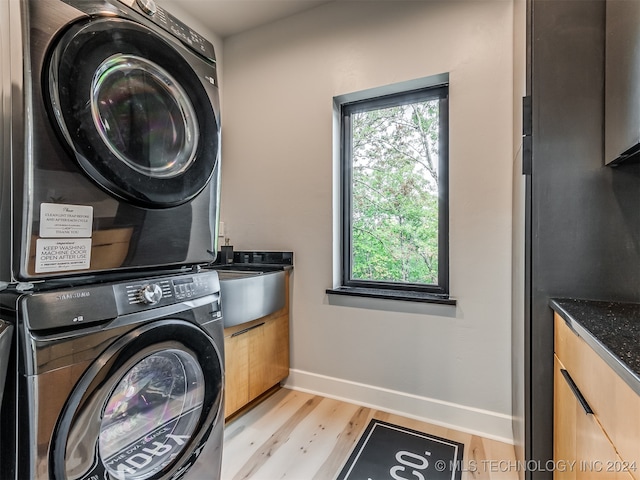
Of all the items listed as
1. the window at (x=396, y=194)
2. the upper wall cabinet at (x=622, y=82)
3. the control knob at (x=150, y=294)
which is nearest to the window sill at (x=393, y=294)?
the window at (x=396, y=194)

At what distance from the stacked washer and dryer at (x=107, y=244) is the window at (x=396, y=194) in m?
1.22

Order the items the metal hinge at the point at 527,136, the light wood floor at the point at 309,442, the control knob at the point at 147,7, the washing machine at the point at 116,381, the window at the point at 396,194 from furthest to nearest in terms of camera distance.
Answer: the window at the point at 396,194 < the light wood floor at the point at 309,442 < the metal hinge at the point at 527,136 < the control knob at the point at 147,7 < the washing machine at the point at 116,381

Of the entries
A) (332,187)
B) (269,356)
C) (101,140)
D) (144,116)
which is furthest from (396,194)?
(101,140)

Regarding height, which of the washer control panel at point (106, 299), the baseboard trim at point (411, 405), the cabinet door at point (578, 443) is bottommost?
the baseboard trim at point (411, 405)

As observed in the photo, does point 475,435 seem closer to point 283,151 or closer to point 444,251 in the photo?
point 444,251

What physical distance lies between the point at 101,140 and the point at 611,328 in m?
1.42

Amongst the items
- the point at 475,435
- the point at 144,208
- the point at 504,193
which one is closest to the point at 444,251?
the point at 504,193

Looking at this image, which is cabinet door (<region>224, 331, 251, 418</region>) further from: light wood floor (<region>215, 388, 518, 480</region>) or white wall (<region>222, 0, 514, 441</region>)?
white wall (<region>222, 0, 514, 441</region>)

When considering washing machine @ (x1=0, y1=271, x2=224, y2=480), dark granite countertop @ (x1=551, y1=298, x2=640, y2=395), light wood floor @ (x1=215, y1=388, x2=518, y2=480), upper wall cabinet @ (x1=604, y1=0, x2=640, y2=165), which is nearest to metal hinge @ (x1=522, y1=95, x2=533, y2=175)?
upper wall cabinet @ (x1=604, y1=0, x2=640, y2=165)

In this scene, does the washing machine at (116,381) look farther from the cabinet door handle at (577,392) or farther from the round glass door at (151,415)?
the cabinet door handle at (577,392)

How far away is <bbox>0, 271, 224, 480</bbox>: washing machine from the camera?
77 centimetres

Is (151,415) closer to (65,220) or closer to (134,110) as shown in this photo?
(65,220)

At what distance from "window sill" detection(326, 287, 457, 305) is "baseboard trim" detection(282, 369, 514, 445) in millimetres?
581

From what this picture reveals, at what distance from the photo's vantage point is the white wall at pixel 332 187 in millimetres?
1790
